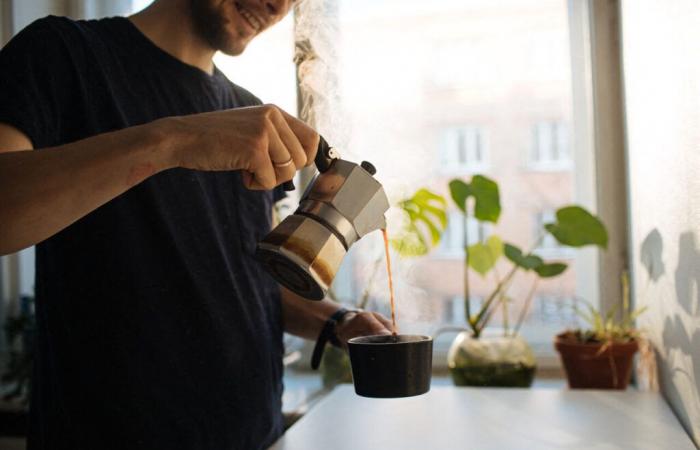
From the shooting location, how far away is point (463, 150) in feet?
7.32

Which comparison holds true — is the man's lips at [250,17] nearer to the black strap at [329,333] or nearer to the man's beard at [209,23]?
the man's beard at [209,23]

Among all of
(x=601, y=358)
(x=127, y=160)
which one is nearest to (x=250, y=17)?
(x=127, y=160)

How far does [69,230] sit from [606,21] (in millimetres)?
1591

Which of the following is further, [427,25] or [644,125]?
[427,25]

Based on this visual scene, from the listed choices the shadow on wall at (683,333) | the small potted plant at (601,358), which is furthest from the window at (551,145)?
the shadow on wall at (683,333)

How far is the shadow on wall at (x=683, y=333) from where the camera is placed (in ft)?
3.48

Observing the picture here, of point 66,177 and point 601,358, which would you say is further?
point 601,358

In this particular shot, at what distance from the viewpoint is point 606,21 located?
2.03 metres

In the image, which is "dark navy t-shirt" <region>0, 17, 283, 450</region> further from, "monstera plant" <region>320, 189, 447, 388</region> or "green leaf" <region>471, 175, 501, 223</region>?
"green leaf" <region>471, 175, 501, 223</region>

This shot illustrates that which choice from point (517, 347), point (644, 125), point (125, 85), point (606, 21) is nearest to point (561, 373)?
point (517, 347)

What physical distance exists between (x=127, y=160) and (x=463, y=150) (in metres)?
1.54

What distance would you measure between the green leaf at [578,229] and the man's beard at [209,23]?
92cm

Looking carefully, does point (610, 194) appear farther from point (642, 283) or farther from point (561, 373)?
point (561, 373)

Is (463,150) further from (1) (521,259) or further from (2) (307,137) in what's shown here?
(2) (307,137)
